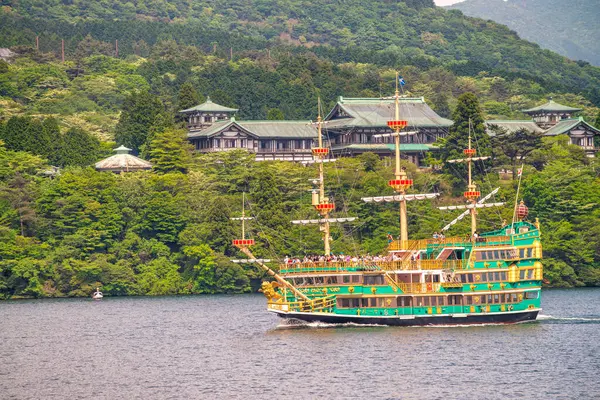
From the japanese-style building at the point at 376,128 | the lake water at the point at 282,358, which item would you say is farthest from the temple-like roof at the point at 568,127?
the lake water at the point at 282,358

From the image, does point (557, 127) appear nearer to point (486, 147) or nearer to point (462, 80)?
point (486, 147)

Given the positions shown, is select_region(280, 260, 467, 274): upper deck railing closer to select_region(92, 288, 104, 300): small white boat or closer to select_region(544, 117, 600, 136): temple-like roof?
select_region(92, 288, 104, 300): small white boat

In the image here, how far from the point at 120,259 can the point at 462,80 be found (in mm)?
83831

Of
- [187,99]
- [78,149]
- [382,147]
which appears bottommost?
[78,149]

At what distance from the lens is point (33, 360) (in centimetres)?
6562

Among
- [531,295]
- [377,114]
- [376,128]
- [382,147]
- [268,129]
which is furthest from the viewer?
[377,114]

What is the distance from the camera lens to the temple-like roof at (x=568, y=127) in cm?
12912

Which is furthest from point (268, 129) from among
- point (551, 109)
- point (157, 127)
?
point (551, 109)

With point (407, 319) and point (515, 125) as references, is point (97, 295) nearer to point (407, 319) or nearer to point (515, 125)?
point (407, 319)

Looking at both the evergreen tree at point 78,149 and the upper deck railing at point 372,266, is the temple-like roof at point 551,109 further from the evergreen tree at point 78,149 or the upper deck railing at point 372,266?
the upper deck railing at point 372,266

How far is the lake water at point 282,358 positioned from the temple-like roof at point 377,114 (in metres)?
44.0

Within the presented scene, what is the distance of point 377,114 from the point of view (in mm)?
128750

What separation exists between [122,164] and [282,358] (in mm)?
58019

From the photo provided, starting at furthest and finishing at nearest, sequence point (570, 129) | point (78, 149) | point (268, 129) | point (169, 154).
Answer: point (570, 129), point (268, 129), point (78, 149), point (169, 154)
